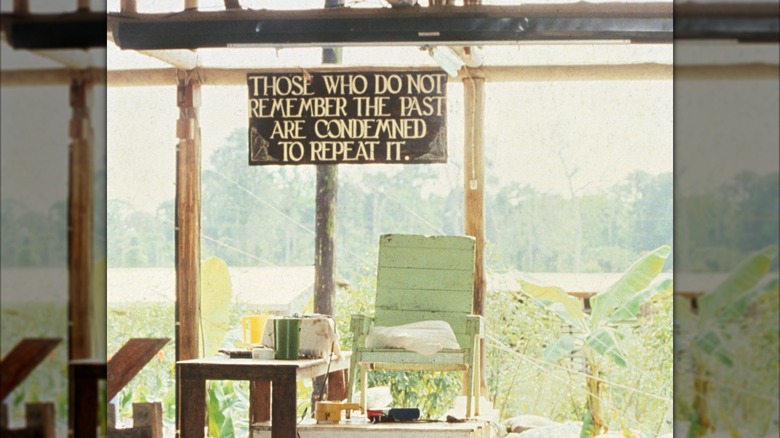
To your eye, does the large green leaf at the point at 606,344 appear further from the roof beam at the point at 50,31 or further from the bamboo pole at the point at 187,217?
the roof beam at the point at 50,31

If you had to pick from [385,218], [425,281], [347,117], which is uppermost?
[347,117]

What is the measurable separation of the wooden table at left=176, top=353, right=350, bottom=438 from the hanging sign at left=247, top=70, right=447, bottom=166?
2.15 metres

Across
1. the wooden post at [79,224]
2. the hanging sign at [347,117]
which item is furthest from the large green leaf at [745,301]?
the hanging sign at [347,117]

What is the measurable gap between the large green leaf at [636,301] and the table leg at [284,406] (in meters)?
2.62

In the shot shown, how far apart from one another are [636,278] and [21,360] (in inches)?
224

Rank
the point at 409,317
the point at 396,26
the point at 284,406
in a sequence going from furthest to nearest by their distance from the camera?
the point at 409,317
the point at 396,26
the point at 284,406

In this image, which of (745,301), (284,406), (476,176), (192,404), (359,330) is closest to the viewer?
(745,301)

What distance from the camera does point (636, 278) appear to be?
608 cm

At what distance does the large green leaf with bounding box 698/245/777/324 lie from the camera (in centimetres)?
65

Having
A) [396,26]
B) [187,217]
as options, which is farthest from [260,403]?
[396,26]

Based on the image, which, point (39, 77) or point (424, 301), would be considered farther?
point (424, 301)

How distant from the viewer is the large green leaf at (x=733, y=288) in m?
0.65

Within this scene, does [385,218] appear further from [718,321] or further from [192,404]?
[718,321]

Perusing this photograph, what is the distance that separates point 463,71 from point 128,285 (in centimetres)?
274
